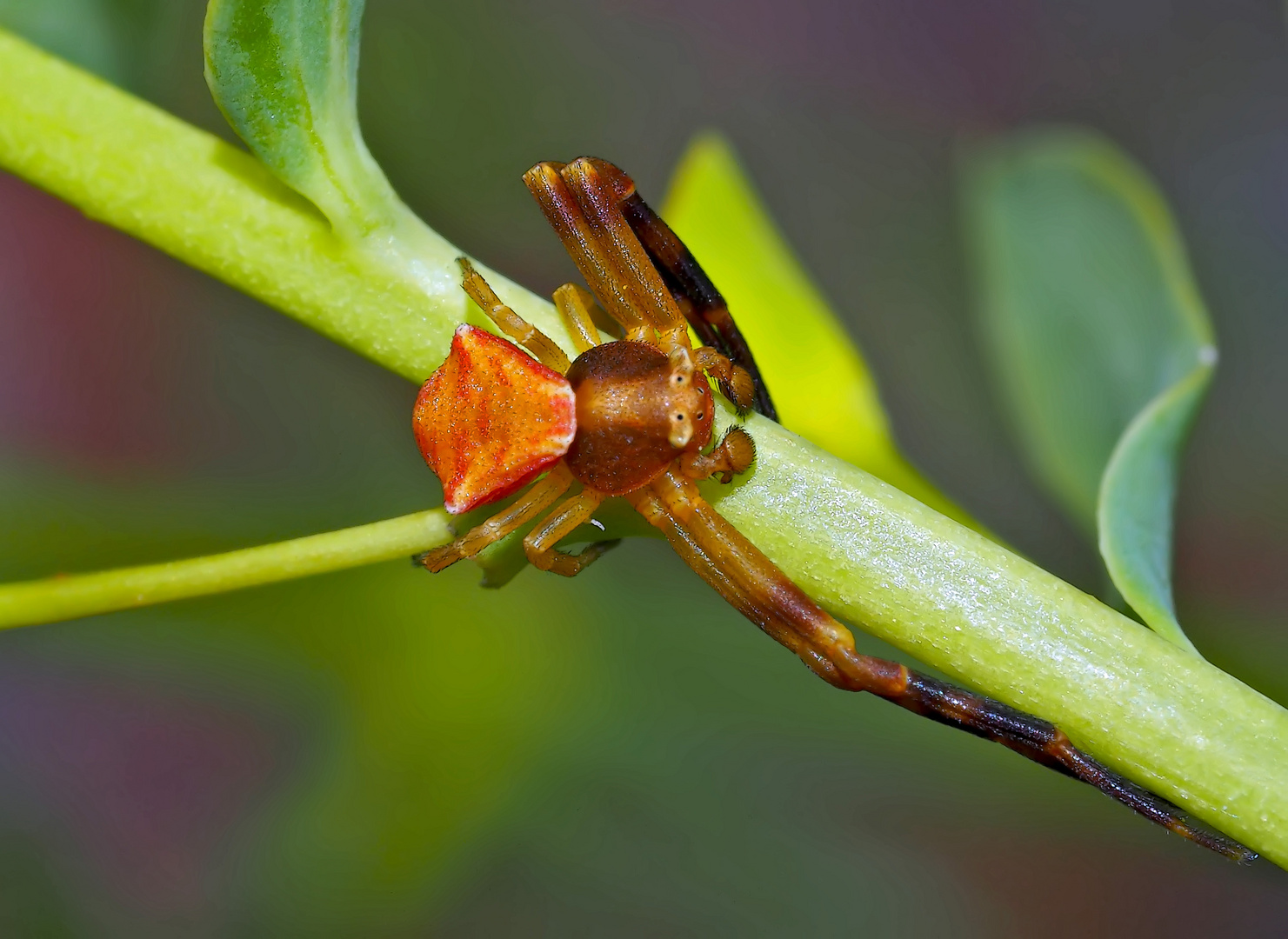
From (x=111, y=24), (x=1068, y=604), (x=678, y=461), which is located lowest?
(x=1068, y=604)

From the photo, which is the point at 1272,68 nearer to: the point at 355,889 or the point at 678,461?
the point at 678,461

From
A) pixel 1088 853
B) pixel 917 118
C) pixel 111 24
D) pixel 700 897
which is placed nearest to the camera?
pixel 111 24

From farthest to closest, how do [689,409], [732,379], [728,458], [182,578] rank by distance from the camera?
1. [689,409]
2. [732,379]
3. [728,458]
4. [182,578]

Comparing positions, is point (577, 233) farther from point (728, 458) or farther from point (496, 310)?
point (728, 458)

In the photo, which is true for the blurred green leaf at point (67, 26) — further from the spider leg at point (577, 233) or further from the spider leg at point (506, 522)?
the spider leg at point (506, 522)

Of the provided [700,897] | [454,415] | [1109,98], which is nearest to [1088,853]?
[700,897]

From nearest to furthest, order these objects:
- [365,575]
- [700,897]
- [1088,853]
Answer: [365,575], [700,897], [1088,853]

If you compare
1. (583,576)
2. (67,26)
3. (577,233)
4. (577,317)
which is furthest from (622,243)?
(583,576)
